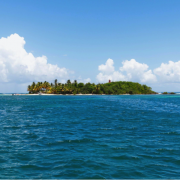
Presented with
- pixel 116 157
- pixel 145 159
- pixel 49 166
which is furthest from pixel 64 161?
pixel 145 159

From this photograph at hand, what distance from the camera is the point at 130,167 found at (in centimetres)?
1138

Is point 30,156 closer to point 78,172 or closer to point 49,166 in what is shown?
point 49,166

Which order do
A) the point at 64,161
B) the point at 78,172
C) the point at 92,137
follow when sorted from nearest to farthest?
the point at 78,172, the point at 64,161, the point at 92,137

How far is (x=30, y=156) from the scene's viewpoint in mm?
13242

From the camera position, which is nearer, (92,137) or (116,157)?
(116,157)

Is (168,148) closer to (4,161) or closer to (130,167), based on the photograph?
(130,167)

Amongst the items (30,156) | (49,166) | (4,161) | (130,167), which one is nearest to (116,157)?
(130,167)

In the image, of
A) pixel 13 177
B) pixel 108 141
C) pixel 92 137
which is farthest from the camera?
pixel 92 137

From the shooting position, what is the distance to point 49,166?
37.6 ft

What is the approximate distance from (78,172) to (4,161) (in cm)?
572

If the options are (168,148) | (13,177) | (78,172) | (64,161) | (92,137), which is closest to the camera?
(13,177)

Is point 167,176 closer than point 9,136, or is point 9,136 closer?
point 167,176

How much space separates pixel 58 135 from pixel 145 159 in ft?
34.9

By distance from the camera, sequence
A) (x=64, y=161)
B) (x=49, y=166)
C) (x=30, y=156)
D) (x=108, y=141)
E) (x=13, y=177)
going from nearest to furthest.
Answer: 1. (x=13, y=177)
2. (x=49, y=166)
3. (x=64, y=161)
4. (x=30, y=156)
5. (x=108, y=141)
